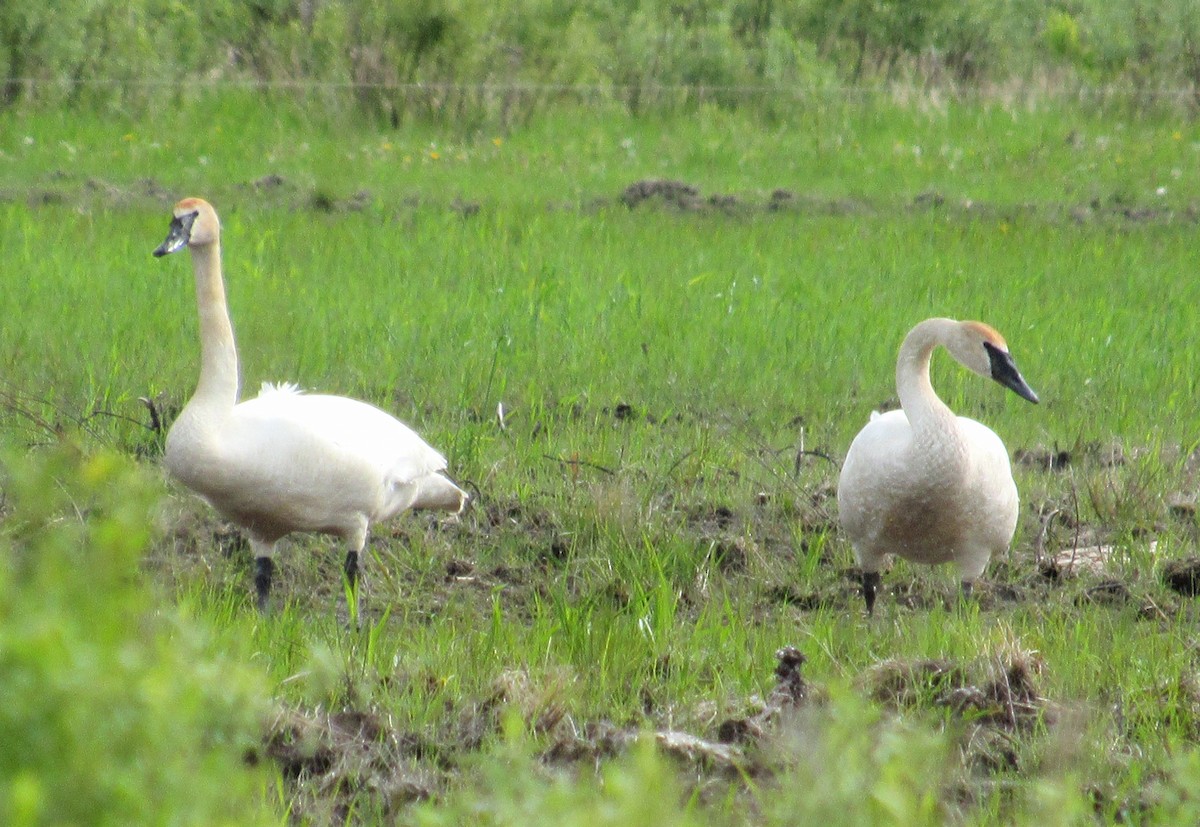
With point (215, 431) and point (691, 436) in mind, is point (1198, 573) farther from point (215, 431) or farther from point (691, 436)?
point (215, 431)

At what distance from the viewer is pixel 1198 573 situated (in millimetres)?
5258

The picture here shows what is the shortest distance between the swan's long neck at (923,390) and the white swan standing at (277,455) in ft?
4.91

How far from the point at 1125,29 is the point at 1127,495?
13.2 m

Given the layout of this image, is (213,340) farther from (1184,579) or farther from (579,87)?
(579,87)

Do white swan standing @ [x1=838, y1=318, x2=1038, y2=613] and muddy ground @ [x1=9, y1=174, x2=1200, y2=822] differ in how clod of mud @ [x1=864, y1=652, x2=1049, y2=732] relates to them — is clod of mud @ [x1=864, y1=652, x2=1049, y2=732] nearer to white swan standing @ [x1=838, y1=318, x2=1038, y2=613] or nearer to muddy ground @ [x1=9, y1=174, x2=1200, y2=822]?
muddy ground @ [x1=9, y1=174, x2=1200, y2=822]

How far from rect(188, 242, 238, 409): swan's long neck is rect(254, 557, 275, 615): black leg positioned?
511 millimetres

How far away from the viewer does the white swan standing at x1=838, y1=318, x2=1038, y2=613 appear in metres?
4.93

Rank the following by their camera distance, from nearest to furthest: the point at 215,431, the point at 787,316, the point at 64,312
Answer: the point at 215,431 → the point at 64,312 → the point at 787,316

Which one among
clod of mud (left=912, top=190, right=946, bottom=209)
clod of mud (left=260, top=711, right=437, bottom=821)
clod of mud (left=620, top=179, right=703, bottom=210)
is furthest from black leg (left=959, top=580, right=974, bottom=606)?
clod of mud (left=912, top=190, right=946, bottom=209)

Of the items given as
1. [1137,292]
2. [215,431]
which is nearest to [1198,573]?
[215,431]

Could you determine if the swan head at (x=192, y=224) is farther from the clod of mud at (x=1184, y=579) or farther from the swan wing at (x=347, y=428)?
the clod of mud at (x=1184, y=579)

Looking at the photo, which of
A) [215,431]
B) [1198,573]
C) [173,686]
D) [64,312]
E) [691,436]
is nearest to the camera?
[173,686]

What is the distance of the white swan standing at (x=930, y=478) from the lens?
194 inches

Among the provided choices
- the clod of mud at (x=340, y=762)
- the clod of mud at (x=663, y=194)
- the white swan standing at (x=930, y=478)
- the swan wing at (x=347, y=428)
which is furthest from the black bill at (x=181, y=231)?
the clod of mud at (x=663, y=194)
